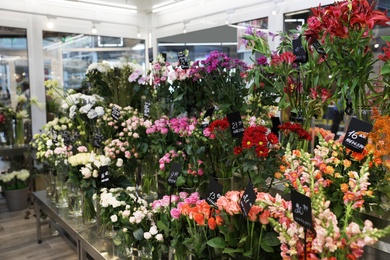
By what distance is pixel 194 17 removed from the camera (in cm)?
450

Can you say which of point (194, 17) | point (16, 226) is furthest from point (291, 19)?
point (16, 226)

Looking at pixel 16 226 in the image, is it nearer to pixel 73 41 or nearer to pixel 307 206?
pixel 73 41

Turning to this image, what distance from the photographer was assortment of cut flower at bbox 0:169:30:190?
4.25 metres

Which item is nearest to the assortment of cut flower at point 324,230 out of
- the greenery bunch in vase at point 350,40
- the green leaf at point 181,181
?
the greenery bunch in vase at point 350,40

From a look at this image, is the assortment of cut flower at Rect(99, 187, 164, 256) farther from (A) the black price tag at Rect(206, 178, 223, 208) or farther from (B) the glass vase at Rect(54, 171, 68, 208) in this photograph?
(B) the glass vase at Rect(54, 171, 68, 208)

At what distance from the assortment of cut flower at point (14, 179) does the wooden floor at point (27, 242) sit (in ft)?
1.34

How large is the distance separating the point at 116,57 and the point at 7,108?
5.55 ft

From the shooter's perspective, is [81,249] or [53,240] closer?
[81,249]

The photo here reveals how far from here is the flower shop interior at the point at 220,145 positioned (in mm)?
1188

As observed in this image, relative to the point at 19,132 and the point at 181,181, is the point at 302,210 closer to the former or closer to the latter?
the point at 181,181

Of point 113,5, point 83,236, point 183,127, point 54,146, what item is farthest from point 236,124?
point 113,5

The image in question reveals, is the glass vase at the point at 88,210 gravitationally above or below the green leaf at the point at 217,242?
below

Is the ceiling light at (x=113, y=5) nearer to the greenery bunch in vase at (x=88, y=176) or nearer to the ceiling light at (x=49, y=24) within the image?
the ceiling light at (x=49, y=24)

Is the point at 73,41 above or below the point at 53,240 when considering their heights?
above
